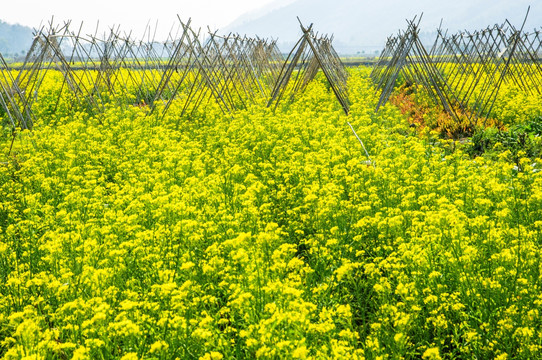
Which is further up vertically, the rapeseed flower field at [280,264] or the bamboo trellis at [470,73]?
the bamboo trellis at [470,73]

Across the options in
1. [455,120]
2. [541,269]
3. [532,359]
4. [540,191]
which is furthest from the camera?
[455,120]

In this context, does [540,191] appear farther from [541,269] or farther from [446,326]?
[446,326]

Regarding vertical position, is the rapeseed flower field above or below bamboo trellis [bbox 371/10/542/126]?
below

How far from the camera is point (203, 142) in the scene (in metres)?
11.9

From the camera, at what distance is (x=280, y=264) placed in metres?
4.52

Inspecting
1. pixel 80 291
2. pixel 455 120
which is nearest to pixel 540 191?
pixel 80 291

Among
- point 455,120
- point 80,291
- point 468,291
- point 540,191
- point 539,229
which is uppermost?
point 455,120

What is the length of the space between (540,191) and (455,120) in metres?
7.58

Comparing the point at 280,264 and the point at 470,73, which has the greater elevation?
the point at 470,73

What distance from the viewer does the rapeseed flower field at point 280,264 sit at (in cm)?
379

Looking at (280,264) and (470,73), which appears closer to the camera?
(280,264)

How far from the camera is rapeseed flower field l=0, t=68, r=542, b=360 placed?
3785mm

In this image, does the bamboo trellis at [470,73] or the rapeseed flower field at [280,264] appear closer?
the rapeseed flower field at [280,264]

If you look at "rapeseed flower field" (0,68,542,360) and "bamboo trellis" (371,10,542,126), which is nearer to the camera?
"rapeseed flower field" (0,68,542,360)
